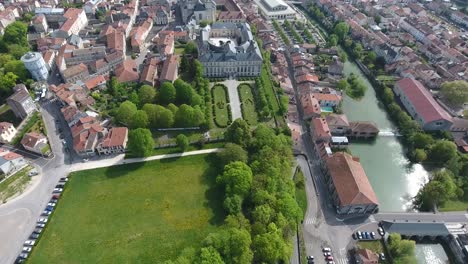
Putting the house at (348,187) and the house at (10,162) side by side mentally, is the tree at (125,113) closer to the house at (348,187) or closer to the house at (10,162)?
the house at (10,162)

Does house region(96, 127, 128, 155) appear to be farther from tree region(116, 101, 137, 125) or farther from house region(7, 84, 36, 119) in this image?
house region(7, 84, 36, 119)

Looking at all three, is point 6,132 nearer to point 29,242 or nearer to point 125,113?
point 125,113

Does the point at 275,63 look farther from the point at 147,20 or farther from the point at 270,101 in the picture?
the point at 147,20

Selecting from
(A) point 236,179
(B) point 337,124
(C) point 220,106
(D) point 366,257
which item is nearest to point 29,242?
(A) point 236,179

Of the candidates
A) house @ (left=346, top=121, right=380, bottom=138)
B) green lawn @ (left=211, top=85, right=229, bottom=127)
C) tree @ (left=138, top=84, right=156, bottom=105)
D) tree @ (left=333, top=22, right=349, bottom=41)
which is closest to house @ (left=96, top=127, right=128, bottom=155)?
tree @ (left=138, top=84, right=156, bottom=105)

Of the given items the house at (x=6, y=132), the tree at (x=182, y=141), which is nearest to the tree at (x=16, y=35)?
the house at (x=6, y=132)

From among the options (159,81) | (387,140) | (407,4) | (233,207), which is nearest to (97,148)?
(159,81)
